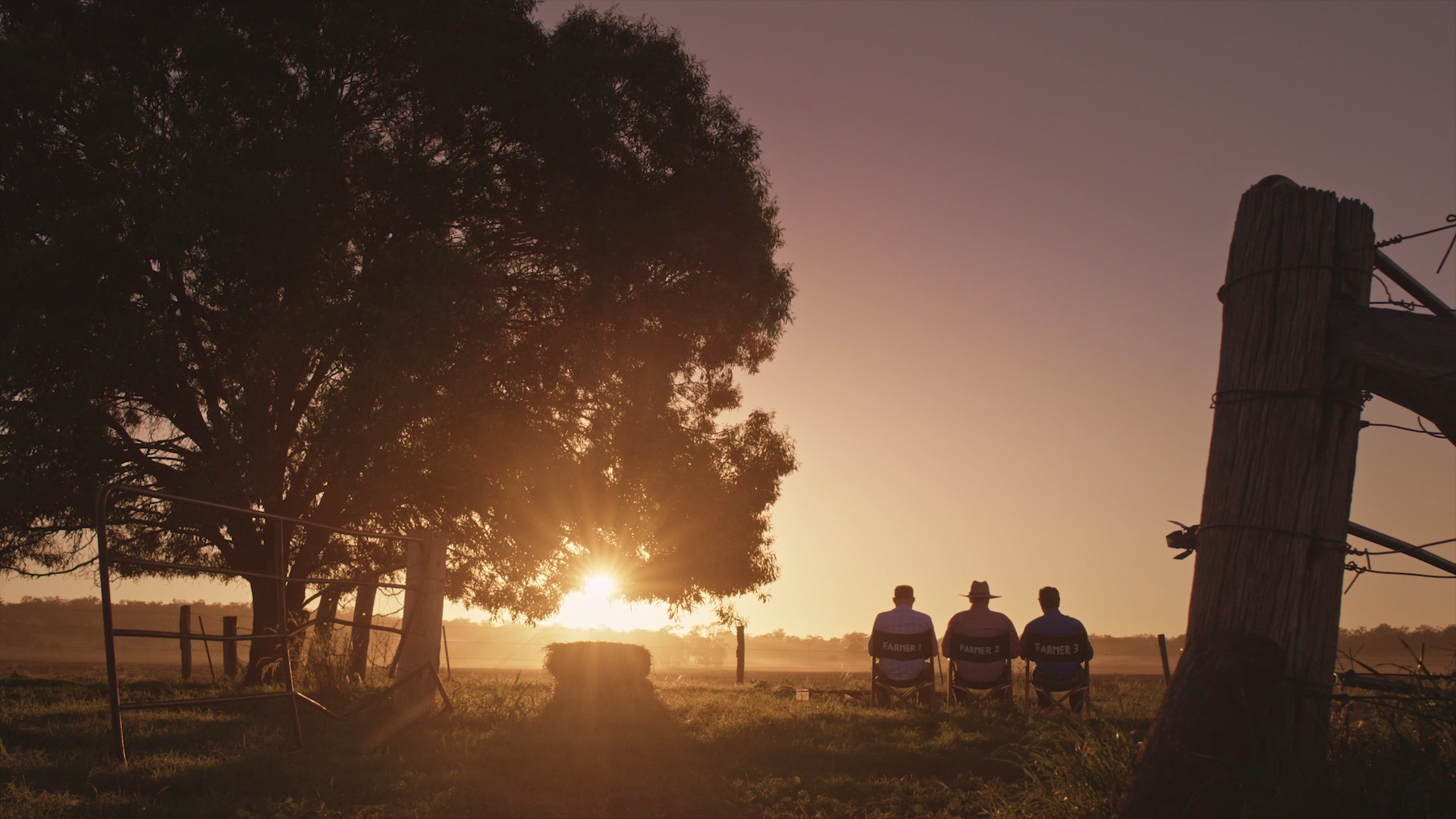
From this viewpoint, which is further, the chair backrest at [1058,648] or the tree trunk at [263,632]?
the tree trunk at [263,632]

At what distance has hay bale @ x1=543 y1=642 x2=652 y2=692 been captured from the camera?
9.91 meters

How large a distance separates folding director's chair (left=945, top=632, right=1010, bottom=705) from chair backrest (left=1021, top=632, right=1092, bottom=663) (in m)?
0.30

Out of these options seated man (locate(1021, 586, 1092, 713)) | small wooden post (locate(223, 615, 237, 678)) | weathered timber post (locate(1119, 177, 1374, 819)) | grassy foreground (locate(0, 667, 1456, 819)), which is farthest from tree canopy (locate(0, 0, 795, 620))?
weathered timber post (locate(1119, 177, 1374, 819))

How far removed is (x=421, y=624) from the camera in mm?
8609

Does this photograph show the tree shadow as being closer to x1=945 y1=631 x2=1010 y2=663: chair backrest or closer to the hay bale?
the hay bale

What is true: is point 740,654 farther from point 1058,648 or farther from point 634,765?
point 634,765

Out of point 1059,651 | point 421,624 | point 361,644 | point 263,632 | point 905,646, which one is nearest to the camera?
point 421,624

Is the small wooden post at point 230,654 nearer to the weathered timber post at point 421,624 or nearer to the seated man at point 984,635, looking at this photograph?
the weathered timber post at point 421,624

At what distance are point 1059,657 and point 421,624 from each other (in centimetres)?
654

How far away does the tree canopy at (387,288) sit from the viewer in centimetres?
1110

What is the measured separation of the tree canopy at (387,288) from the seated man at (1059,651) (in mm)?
6546

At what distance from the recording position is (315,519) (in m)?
13.4

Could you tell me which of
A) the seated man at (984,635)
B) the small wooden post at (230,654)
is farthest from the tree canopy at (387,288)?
the seated man at (984,635)

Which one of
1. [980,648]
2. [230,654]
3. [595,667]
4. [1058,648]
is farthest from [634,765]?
[230,654]
